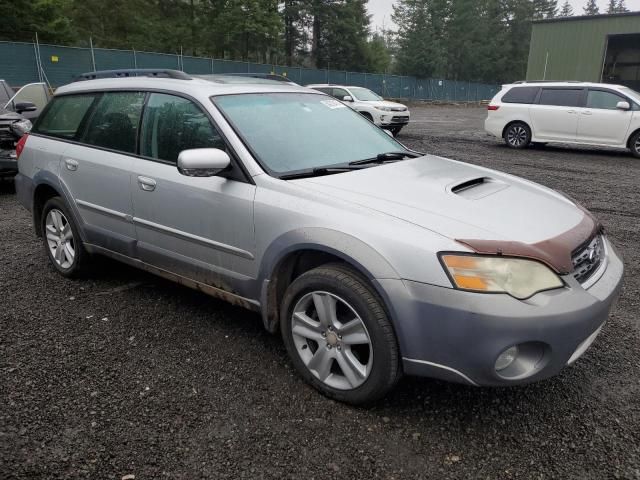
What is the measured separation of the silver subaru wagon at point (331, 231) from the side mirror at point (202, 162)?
1 cm

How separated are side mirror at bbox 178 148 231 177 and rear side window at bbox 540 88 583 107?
11.9m

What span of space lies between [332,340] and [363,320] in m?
0.27

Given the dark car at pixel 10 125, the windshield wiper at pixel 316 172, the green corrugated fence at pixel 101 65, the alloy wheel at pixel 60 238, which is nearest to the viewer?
the windshield wiper at pixel 316 172

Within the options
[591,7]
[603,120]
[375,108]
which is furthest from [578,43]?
[591,7]

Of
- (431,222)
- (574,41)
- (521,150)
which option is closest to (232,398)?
(431,222)

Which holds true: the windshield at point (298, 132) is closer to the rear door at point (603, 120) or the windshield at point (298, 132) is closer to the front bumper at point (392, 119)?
the rear door at point (603, 120)

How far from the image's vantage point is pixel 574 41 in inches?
1315

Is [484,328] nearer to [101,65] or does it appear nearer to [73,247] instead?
[73,247]

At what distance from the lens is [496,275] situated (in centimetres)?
Result: 226

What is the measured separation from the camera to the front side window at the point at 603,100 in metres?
12.0

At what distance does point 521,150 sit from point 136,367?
40.5ft

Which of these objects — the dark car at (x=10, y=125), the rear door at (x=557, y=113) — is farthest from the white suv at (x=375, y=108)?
the dark car at (x=10, y=125)

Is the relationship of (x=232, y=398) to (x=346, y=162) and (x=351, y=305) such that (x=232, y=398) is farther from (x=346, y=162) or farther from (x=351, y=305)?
(x=346, y=162)

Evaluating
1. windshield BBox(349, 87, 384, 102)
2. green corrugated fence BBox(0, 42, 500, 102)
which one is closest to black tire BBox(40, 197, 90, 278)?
windshield BBox(349, 87, 384, 102)
